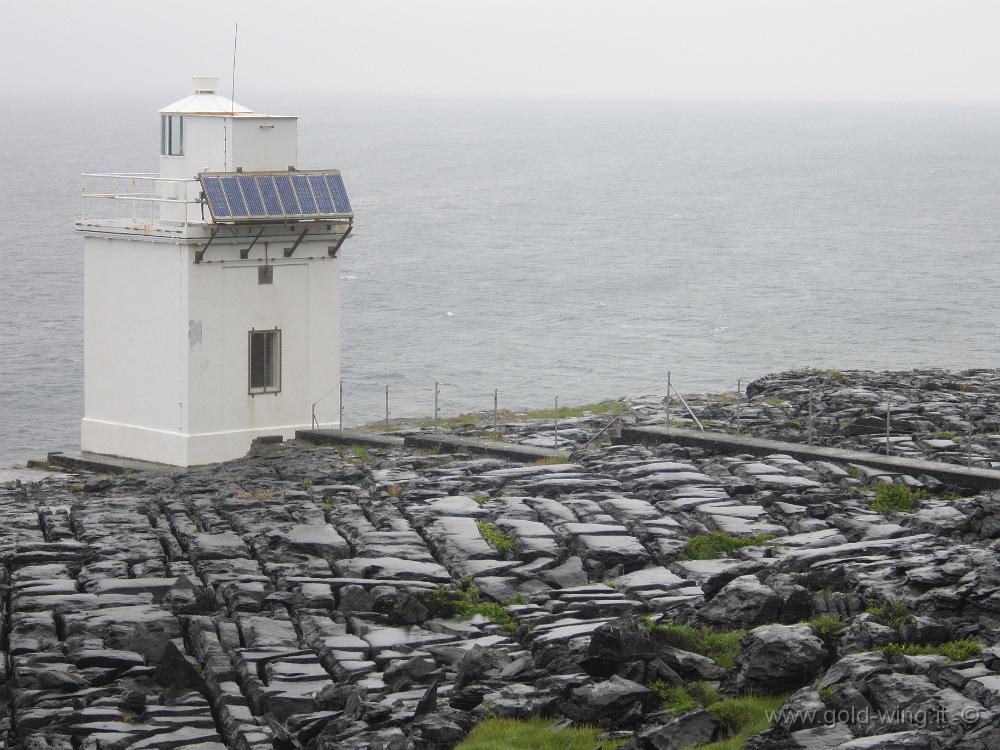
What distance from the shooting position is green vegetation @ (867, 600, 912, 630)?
1517 cm

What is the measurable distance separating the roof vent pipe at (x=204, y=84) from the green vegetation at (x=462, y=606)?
1896 cm

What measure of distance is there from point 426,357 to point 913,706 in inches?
2346

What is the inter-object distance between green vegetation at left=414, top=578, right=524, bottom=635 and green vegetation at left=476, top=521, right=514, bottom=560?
5.83 ft

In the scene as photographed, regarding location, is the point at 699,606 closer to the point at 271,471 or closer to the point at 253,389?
the point at 271,471

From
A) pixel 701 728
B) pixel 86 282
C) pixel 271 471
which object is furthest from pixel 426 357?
pixel 701 728

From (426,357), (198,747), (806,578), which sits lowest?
(426,357)

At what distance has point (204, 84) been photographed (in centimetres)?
3450

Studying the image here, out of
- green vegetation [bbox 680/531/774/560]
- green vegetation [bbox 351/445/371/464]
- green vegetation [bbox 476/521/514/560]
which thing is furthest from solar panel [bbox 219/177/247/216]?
green vegetation [bbox 680/531/774/560]

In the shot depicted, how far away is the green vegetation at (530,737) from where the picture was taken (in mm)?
13750

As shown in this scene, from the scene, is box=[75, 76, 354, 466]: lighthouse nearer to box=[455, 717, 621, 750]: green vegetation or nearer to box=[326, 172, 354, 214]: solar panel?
box=[326, 172, 354, 214]: solar panel

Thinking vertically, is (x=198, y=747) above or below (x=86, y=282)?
below

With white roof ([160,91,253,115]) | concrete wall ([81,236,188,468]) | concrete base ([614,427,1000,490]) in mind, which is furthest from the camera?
white roof ([160,91,253,115])

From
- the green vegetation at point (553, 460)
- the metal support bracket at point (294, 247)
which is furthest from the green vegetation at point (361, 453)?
the metal support bracket at point (294, 247)

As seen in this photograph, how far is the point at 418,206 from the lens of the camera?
141m
